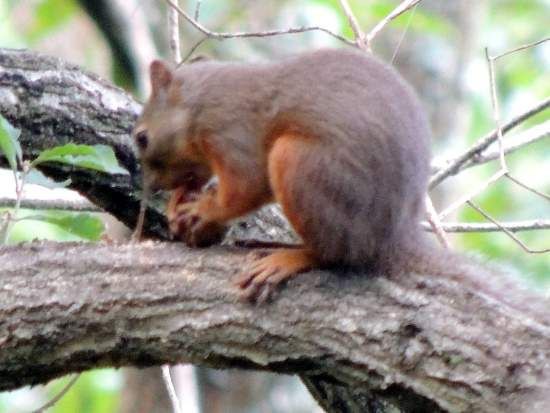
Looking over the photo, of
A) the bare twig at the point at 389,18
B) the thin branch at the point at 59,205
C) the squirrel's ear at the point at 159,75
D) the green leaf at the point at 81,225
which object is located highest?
the bare twig at the point at 389,18

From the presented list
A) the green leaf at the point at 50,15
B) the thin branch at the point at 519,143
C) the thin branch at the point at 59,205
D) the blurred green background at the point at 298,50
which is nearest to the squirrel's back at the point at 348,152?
the thin branch at the point at 519,143

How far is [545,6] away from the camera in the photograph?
27.5 ft

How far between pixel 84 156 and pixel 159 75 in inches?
15.3

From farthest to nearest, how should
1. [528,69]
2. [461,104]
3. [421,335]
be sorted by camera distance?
1. [528,69]
2. [461,104]
3. [421,335]

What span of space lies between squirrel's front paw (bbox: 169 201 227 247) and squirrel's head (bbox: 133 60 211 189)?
0.64 feet

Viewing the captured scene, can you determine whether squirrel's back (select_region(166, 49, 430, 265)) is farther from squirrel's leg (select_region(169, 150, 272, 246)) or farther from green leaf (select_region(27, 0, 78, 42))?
green leaf (select_region(27, 0, 78, 42))

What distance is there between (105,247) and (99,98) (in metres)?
0.97

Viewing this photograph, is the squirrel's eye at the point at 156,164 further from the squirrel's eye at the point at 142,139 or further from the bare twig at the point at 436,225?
the bare twig at the point at 436,225

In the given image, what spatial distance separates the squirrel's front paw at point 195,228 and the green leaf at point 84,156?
0.20 meters

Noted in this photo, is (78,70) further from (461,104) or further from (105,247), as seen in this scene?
(461,104)

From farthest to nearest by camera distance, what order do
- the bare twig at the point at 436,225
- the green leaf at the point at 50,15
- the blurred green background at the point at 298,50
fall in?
the blurred green background at the point at 298,50
the green leaf at the point at 50,15
the bare twig at the point at 436,225

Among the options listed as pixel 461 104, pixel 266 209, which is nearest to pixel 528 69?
pixel 461 104

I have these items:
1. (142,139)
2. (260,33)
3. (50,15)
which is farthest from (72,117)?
(50,15)

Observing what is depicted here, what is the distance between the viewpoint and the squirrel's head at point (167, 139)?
129 inches
